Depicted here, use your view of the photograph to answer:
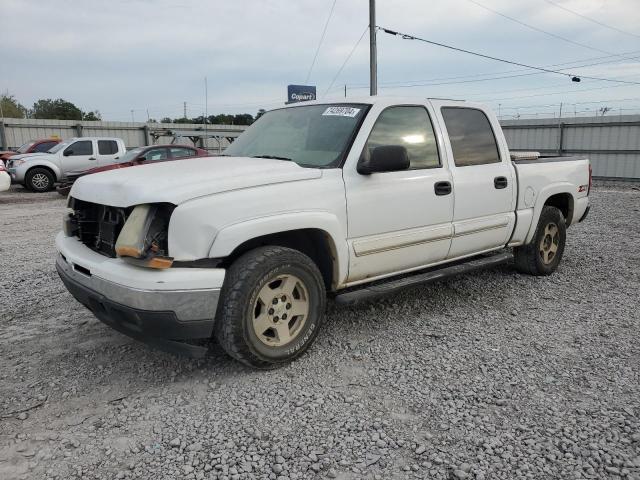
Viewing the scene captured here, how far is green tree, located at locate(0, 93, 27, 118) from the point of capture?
199 feet

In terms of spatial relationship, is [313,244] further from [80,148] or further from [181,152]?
[80,148]

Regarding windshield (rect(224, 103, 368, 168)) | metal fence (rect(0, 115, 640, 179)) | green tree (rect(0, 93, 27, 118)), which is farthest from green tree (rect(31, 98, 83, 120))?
windshield (rect(224, 103, 368, 168))

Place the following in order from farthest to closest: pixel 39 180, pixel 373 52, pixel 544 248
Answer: pixel 373 52 < pixel 39 180 < pixel 544 248

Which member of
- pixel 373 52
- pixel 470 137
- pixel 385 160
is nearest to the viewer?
pixel 385 160

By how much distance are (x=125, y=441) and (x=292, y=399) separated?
0.96 metres

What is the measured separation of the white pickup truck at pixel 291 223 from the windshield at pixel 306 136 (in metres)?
0.01

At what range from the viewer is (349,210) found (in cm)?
374

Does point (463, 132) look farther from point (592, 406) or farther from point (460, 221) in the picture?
point (592, 406)

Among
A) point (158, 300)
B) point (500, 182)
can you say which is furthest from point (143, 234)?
point (500, 182)

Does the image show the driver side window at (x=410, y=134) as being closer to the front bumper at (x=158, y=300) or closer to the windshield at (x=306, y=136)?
the windshield at (x=306, y=136)

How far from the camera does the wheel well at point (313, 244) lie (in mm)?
3605

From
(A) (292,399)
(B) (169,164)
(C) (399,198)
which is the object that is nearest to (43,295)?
(B) (169,164)

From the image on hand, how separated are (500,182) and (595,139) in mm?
15855

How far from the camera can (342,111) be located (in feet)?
13.7
